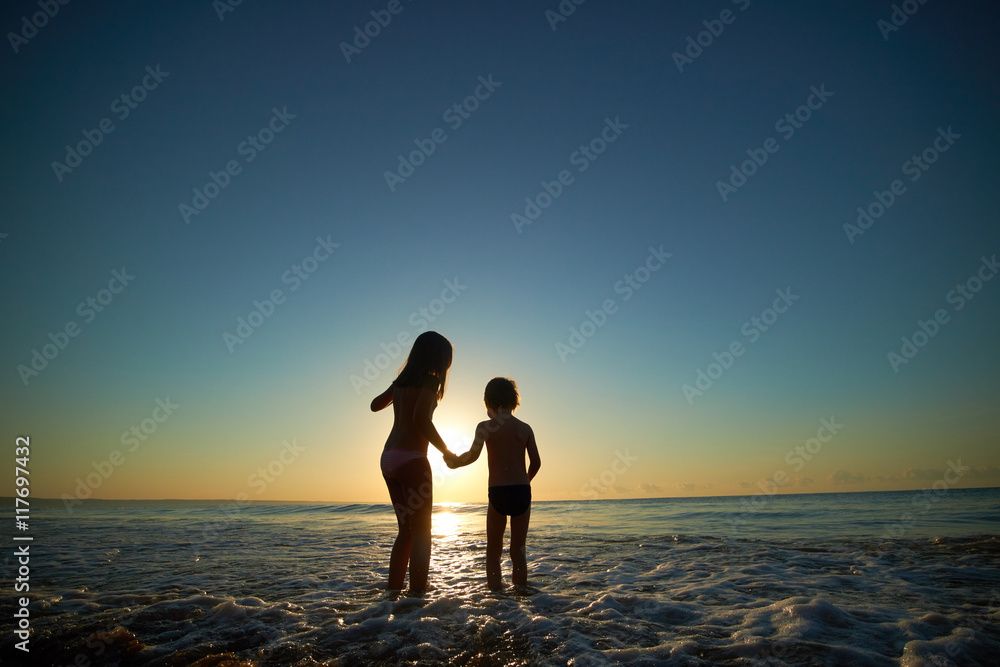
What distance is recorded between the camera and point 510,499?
17.8 feet

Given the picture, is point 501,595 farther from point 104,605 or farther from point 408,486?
point 104,605

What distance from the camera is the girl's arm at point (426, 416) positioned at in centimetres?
465

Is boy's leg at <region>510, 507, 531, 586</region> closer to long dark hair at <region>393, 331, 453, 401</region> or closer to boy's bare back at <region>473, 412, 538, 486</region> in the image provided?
boy's bare back at <region>473, 412, 538, 486</region>

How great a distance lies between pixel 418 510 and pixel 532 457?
167 centimetres

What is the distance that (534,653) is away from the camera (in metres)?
3.29

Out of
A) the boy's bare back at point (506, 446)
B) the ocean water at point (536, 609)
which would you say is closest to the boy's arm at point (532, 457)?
the boy's bare back at point (506, 446)

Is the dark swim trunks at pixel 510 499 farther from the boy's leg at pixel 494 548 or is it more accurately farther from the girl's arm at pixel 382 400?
the girl's arm at pixel 382 400

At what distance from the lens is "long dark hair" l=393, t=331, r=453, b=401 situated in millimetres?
4762

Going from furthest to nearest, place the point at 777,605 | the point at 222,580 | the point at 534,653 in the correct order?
the point at 222,580 → the point at 777,605 → the point at 534,653

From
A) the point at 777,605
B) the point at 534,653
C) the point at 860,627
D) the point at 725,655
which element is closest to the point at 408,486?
the point at 534,653

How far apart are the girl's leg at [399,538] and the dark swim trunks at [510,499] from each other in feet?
3.77

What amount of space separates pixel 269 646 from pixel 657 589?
14.3 feet

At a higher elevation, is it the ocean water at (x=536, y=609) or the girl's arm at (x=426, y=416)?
the girl's arm at (x=426, y=416)

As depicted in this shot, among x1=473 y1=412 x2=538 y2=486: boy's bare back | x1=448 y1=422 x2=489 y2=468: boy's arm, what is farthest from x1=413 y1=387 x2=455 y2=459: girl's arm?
x1=473 y1=412 x2=538 y2=486: boy's bare back
